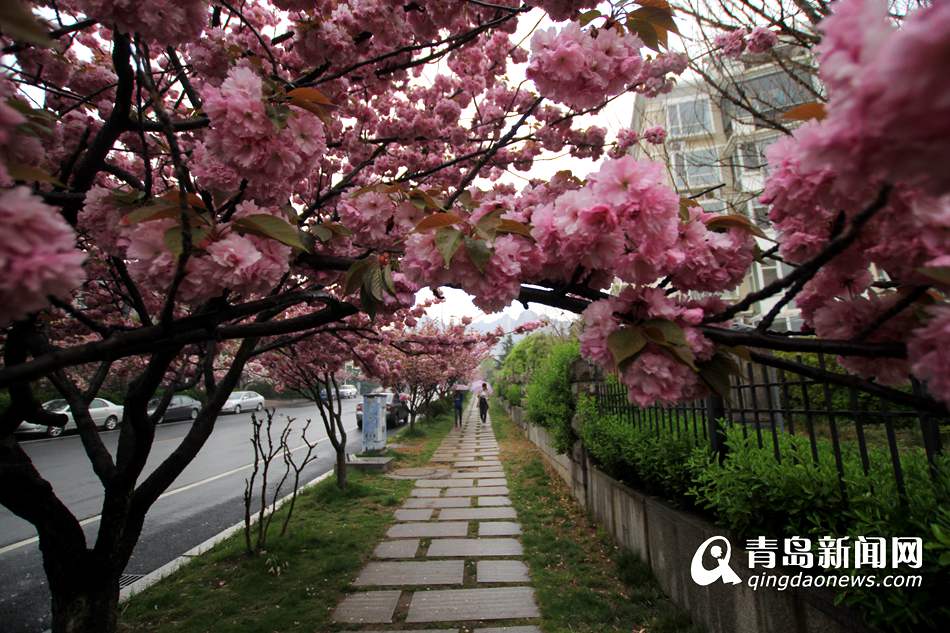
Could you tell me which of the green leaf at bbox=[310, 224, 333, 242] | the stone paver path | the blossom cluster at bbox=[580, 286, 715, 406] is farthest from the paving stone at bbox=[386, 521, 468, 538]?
the blossom cluster at bbox=[580, 286, 715, 406]

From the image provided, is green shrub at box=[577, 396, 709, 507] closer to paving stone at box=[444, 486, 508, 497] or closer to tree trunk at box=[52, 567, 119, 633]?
paving stone at box=[444, 486, 508, 497]

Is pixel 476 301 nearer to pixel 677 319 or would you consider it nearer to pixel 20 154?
pixel 677 319

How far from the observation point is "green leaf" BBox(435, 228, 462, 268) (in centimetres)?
110

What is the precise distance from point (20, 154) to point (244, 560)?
470 cm

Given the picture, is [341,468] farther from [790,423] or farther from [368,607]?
[790,423]

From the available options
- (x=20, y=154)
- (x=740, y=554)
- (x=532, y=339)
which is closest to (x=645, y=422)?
(x=740, y=554)

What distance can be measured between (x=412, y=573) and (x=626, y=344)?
3894mm

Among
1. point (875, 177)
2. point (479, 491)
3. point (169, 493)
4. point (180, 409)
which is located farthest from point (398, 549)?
point (180, 409)

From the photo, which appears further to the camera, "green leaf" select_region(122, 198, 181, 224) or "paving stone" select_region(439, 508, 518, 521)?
"paving stone" select_region(439, 508, 518, 521)

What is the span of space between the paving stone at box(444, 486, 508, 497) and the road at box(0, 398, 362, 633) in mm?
2983

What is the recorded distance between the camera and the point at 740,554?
8.05ft

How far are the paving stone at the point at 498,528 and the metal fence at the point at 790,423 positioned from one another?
167cm

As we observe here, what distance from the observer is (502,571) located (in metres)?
4.07

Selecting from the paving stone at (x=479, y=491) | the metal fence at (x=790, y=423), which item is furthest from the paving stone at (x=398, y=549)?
the metal fence at (x=790, y=423)
